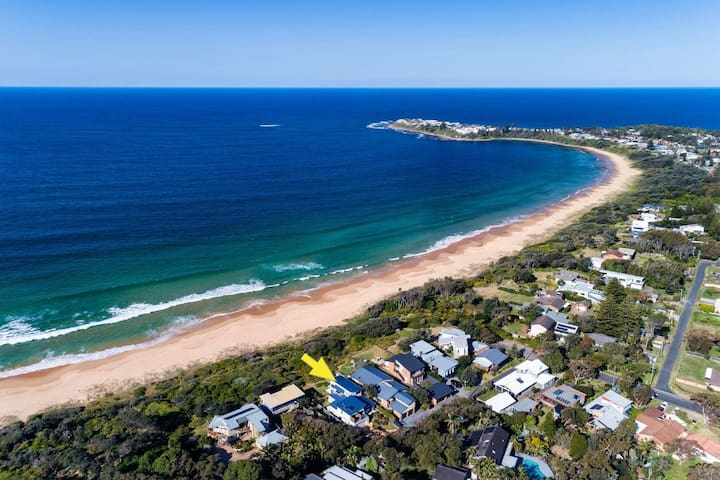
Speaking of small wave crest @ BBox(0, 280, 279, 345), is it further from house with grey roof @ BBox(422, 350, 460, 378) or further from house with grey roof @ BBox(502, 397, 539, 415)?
house with grey roof @ BBox(502, 397, 539, 415)

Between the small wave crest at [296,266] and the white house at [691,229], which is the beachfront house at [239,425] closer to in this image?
the small wave crest at [296,266]

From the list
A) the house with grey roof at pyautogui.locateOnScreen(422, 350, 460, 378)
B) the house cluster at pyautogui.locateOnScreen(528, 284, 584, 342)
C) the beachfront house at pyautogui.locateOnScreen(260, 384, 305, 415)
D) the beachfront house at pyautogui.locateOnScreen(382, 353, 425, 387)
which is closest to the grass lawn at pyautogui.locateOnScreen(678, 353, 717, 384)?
the house cluster at pyautogui.locateOnScreen(528, 284, 584, 342)

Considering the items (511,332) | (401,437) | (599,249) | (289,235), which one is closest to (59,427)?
(401,437)

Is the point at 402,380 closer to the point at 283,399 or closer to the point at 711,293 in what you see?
the point at 283,399

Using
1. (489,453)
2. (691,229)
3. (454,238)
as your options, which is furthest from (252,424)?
(691,229)

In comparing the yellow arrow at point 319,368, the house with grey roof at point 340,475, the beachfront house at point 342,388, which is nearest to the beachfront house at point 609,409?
the beachfront house at point 342,388

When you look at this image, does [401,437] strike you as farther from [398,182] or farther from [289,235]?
[398,182]

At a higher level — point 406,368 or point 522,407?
point 406,368
